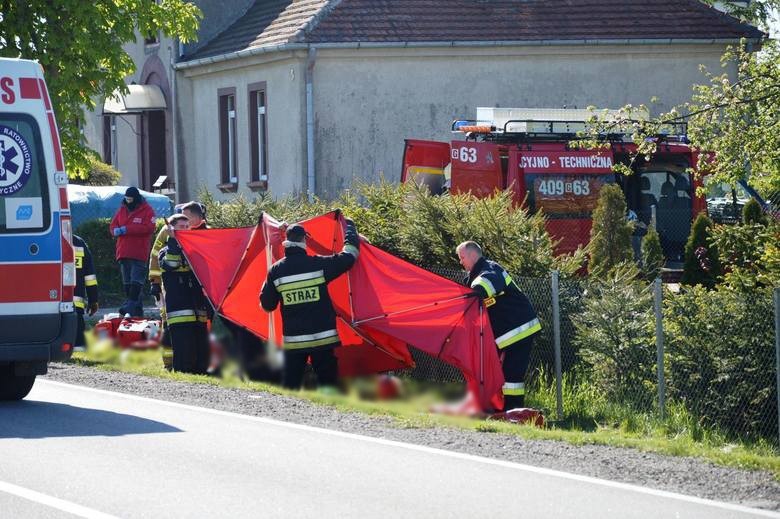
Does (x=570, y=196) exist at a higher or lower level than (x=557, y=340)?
higher

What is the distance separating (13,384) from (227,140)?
65.4ft

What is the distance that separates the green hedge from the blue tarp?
2137mm

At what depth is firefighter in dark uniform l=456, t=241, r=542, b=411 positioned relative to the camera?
1252cm

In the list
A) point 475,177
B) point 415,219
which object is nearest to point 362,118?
point 475,177

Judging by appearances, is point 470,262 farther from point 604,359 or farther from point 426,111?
point 426,111

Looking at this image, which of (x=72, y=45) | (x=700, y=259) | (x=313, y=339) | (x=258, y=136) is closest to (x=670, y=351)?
(x=313, y=339)

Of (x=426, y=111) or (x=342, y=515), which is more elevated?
(x=426, y=111)

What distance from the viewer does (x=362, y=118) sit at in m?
28.6

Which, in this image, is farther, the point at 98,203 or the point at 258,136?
the point at 258,136

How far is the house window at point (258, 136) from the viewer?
30.2 meters

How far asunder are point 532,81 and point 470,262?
56.7 ft

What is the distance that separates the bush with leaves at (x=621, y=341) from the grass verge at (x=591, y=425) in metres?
0.18

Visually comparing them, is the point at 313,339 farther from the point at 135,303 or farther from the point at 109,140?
the point at 109,140

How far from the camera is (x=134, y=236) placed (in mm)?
18984
